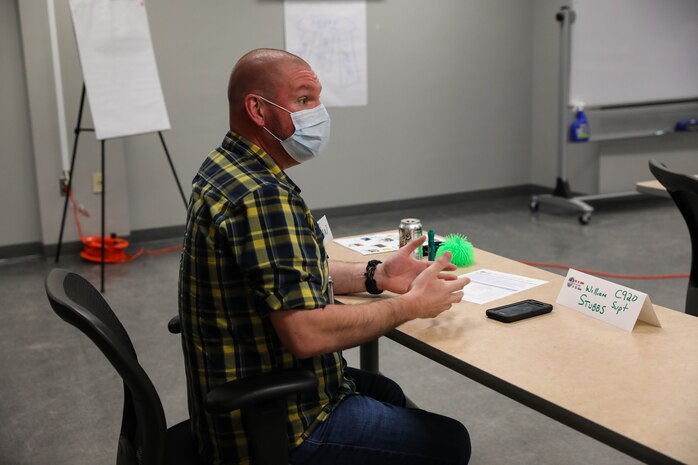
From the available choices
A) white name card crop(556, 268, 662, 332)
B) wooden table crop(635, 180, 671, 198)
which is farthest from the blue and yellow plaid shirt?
wooden table crop(635, 180, 671, 198)

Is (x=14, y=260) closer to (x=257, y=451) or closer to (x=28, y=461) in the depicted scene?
(x=28, y=461)

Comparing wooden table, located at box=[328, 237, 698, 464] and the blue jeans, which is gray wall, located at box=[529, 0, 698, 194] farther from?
the blue jeans

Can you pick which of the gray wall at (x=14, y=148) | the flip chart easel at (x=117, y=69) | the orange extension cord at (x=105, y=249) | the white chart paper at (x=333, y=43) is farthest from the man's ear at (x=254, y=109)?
the white chart paper at (x=333, y=43)

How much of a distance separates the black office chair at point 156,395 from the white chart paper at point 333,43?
419cm

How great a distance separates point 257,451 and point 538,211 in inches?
188

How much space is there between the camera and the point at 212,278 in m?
1.32

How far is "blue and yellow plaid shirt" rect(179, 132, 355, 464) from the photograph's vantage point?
1.27 metres

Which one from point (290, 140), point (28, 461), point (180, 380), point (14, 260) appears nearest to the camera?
point (290, 140)

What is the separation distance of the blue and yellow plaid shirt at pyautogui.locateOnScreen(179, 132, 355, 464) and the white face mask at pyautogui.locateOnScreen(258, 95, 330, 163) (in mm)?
145

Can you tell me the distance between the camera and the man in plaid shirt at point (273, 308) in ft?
4.20

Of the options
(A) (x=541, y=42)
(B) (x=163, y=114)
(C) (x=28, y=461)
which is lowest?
(C) (x=28, y=461)

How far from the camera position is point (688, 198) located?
215cm

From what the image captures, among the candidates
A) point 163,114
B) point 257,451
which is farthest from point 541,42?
point 257,451

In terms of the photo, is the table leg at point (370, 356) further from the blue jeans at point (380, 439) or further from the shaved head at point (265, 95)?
the shaved head at point (265, 95)
